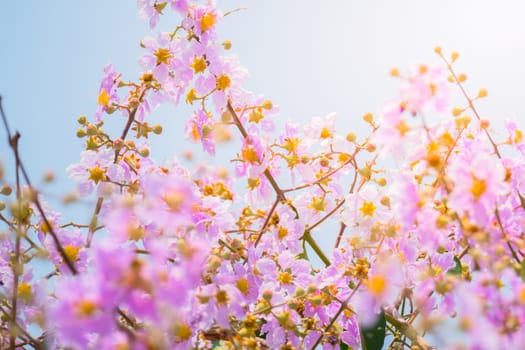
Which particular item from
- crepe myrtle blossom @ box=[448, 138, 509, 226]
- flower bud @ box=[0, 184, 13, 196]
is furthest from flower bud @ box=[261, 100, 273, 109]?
crepe myrtle blossom @ box=[448, 138, 509, 226]

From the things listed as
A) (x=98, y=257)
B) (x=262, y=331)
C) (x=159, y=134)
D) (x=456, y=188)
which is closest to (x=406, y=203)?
(x=456, y=188)

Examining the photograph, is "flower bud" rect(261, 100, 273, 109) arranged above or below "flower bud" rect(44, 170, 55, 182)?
above

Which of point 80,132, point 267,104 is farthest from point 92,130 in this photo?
point 267,104

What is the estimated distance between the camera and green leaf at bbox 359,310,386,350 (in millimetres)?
1429

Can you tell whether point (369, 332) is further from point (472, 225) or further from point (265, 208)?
point (472, 225)

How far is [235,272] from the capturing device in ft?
4.48

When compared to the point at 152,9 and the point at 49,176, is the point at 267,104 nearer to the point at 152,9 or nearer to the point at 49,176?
the point at 152,9

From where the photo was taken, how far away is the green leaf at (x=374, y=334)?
1429mm

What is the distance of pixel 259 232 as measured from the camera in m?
1.42

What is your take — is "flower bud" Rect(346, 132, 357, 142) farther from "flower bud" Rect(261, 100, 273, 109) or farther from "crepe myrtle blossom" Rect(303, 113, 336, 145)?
"flower bud" Rect(261, 100, 273, 109)

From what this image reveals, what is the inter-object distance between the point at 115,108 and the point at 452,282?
3.76ft

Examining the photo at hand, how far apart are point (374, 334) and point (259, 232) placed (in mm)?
403

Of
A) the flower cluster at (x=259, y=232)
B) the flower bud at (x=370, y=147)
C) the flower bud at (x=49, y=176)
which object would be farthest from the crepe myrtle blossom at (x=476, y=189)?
the flower bud at (x=49, y=176)

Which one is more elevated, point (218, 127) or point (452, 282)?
point (218, 127)
